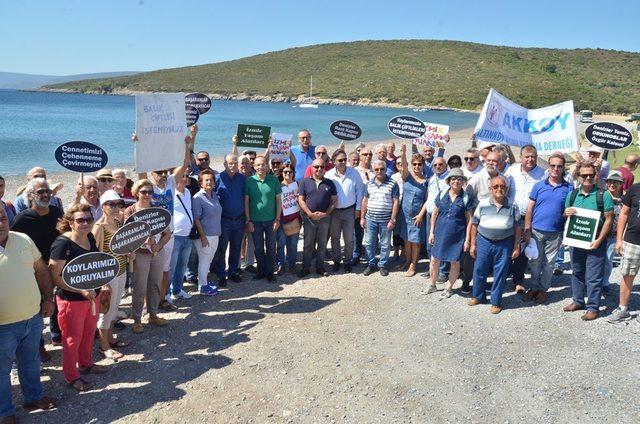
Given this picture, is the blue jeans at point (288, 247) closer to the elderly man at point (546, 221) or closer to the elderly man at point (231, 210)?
the elderly man at point (231, 210)

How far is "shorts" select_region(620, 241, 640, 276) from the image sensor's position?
569 centimetres

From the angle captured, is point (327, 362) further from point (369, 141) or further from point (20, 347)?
point (369, 141)

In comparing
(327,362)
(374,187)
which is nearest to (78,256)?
(327,362)

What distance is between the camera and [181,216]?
21.3 ft

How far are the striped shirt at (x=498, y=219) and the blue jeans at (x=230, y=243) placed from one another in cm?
355

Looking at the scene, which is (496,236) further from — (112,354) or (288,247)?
(112,354)

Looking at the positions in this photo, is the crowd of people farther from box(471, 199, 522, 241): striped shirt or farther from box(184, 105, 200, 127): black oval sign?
box(184, 105, 200, 127): black oval sign

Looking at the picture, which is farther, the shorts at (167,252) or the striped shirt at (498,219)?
the striped shirt at (498,219)

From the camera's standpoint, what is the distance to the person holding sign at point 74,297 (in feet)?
14.5

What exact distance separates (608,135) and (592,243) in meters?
3.15

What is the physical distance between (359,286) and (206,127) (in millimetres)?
46321

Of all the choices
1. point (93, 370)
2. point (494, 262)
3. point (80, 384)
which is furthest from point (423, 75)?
point (80, 384)

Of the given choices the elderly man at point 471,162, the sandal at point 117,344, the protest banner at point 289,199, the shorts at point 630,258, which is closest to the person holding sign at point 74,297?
the sandal at point 117,344

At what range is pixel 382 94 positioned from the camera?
11006 centimetres
